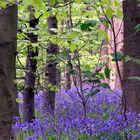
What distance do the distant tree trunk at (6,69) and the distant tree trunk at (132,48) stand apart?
3.91 m

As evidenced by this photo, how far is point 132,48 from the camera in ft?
21.5

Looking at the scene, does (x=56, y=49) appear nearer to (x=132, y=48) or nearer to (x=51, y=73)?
(x=51, y=73)

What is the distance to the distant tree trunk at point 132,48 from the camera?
6.54 m

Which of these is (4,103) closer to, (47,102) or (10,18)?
(10,18)

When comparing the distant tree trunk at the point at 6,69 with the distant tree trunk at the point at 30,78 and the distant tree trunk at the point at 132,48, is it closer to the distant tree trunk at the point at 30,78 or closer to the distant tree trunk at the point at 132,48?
the distant tree trunk at the point at 30,78

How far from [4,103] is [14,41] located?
490 mm

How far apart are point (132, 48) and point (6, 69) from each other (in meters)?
4.14

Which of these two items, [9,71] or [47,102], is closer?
[9,71]

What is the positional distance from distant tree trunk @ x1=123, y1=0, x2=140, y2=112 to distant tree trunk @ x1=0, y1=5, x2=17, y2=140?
3905 millimetres

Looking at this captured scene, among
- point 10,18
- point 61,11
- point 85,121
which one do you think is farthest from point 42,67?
point 10,18

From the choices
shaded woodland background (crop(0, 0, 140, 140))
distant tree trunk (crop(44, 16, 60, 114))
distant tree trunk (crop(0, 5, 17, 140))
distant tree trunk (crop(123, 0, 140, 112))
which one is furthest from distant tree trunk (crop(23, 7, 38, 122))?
distant tree trunk (crop(0, 5, 17, 140))

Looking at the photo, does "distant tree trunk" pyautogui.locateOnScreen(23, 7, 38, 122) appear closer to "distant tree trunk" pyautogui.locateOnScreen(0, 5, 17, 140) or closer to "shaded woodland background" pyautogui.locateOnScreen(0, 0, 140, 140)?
"shaded woodland background" pyautogui.locateOnScreen(0, 0, 140, 140)

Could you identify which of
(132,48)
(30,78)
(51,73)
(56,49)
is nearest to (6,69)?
(30,78)

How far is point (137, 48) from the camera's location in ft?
21.4
